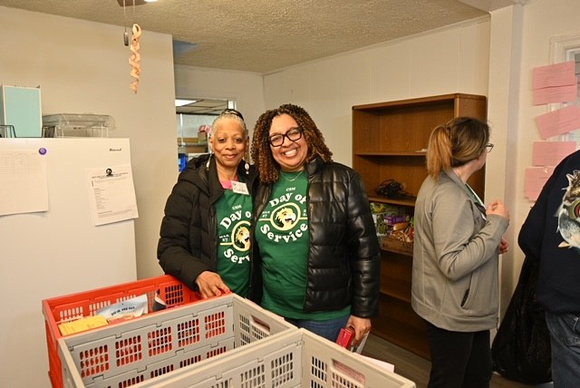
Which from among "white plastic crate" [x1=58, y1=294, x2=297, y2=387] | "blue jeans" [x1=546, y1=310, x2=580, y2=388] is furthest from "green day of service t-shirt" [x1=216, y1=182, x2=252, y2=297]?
"blue jeans" [x1=546, y1=310, x2=580, y2=388]

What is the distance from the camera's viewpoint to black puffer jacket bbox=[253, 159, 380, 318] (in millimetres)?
1500

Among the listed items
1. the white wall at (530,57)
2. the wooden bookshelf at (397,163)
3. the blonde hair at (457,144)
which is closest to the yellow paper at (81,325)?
the blonde hair at (457,144)

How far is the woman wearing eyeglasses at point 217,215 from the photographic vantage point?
61.3 inches

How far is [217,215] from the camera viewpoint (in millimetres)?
1583

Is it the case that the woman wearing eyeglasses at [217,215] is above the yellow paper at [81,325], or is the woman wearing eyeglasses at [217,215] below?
above

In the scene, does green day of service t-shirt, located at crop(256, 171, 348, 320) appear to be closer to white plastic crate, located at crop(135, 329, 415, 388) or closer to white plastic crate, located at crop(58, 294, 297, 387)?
white plastic crate, located at crop(58, 294, 297, 387)

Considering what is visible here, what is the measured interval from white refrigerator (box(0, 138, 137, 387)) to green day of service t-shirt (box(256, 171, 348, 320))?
4.29 feet

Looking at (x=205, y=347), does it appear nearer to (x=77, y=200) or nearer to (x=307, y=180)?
(x=307, y=180)

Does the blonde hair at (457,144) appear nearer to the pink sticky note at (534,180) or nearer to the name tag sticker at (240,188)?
the name tag sticker at (240,188)

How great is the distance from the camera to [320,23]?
2945mm

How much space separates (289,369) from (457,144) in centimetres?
120

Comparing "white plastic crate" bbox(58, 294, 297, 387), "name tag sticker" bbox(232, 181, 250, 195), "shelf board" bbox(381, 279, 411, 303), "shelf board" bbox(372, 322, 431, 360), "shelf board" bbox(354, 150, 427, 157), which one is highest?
"shelf board" bbox(354, 150, 427, 157)

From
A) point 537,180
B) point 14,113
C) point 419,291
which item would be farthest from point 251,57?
point 419,291

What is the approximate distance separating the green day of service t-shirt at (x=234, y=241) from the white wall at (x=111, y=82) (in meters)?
1.78
